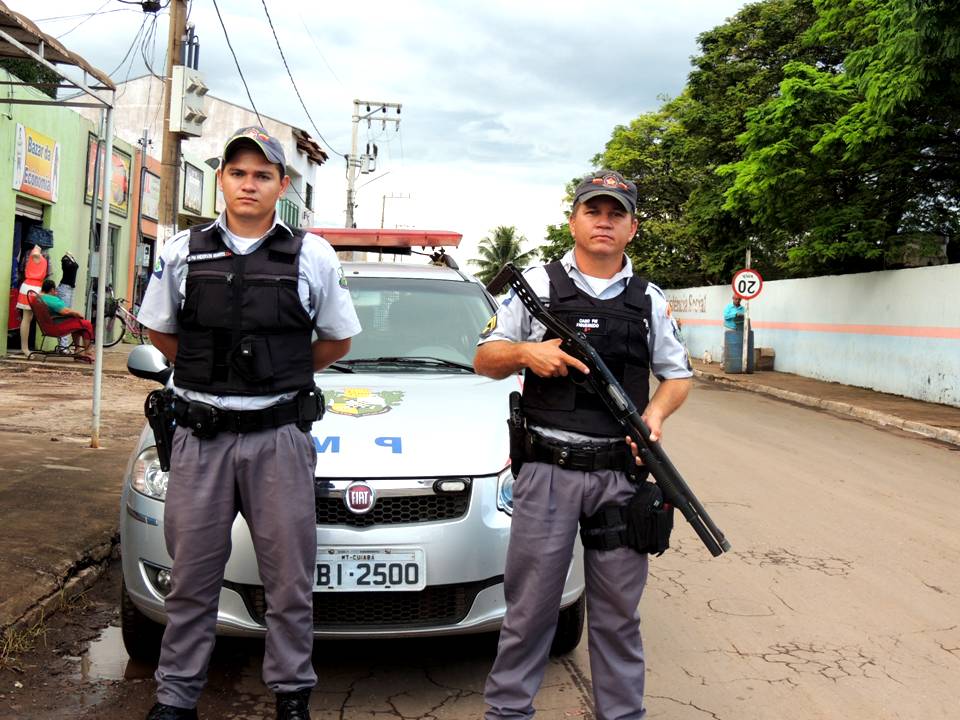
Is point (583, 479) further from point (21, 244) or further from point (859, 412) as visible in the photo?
point (21, 244)

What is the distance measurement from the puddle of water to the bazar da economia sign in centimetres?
1350

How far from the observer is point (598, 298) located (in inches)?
127

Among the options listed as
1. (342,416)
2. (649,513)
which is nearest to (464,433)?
(342,416)

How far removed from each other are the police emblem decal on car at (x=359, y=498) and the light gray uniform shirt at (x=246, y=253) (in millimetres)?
428

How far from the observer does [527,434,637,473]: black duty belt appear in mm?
3107

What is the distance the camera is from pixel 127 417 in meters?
10.4

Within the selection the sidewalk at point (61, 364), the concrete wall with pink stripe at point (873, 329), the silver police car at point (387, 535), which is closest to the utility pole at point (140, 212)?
the sidewalk at point (61, 364)

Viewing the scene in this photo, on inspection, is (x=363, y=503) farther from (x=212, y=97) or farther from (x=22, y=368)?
(x=212, y=97)

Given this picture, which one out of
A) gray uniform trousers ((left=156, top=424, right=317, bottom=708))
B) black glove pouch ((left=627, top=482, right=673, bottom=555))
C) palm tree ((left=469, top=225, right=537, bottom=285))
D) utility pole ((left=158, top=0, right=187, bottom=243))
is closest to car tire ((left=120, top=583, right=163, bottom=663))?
gray uniform trousers ((left=156, top=424, right=317, bottom=708))

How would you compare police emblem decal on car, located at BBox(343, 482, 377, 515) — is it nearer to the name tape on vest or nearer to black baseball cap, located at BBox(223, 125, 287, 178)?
Result: the name tape on vest

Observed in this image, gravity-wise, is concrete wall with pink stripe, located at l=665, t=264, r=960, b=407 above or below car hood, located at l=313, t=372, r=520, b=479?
above

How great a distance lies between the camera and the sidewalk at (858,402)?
43.3ft

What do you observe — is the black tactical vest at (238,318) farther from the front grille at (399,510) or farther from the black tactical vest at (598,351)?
the black tactical vest at (598,351)

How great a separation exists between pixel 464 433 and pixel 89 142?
17.5 meters
